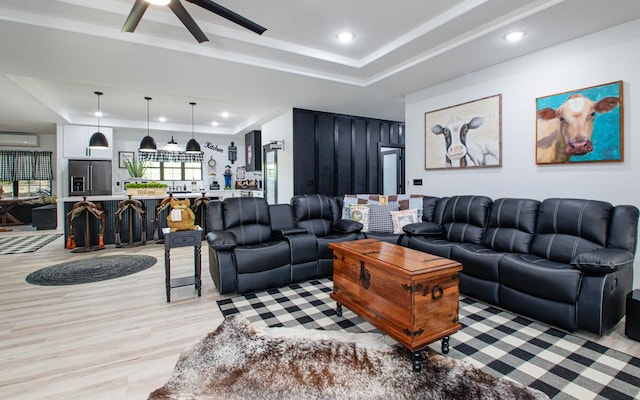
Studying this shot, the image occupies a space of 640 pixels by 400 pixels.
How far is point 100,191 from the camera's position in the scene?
7879 mm

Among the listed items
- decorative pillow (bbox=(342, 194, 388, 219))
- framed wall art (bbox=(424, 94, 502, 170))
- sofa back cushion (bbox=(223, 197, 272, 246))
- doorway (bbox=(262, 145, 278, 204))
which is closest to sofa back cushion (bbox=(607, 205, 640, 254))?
framed wall art (bbox=(424, 94, 502, 170))

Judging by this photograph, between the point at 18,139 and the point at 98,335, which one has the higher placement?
the point at 18,139

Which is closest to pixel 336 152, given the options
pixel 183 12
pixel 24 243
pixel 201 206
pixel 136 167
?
pixel 201 206

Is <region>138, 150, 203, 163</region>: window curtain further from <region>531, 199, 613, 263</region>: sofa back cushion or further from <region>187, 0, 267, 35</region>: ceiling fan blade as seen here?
<region>531, 199, 613, 263</region>: sofa back cushion

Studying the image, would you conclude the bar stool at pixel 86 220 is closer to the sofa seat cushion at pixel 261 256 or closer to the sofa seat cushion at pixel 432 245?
the sofa seat cushion at pixel 261 256

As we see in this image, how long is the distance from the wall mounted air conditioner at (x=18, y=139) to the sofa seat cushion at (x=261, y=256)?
9286 mm

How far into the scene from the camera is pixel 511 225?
331 centimetres

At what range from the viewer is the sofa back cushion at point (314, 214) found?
4207mm

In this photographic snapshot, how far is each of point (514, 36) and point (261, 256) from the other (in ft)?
11.3

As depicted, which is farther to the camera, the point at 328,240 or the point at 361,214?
the point at 361,214

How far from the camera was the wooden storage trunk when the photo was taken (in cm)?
198

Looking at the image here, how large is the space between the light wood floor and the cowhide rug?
24cm

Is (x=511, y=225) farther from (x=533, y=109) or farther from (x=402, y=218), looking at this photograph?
(x=533, y=109)

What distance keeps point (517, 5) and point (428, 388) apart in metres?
3.16
